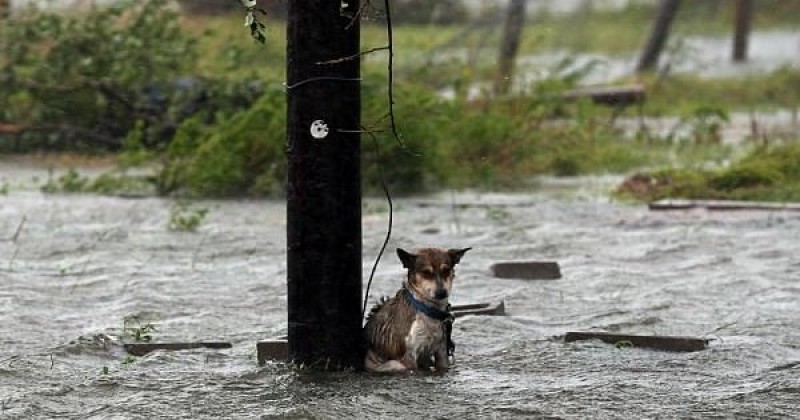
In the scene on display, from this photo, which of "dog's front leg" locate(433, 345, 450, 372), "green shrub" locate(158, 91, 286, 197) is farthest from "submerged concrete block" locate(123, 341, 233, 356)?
"green shrub" locate(158, 91, 286, 197)

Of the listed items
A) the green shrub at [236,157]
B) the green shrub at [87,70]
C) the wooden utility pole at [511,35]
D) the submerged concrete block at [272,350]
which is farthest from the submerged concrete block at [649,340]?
the wooden utility pole at [511,35]

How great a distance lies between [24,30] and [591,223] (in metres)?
7.16

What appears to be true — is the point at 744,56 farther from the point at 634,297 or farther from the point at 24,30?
the point at 634,297

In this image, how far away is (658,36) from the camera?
96.5ft

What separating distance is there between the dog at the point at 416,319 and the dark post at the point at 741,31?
22.7 meters

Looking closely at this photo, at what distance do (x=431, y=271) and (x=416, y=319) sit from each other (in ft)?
0.78

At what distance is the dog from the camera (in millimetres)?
8000

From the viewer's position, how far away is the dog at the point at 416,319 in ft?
26.2

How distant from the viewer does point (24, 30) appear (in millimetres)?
18797

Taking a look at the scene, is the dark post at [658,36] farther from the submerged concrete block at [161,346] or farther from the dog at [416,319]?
the dog at [416,319]

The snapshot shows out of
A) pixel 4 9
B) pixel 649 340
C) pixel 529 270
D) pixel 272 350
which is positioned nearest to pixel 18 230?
pixel 529 270

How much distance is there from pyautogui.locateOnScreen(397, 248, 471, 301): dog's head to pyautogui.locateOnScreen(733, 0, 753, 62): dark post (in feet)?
74.7

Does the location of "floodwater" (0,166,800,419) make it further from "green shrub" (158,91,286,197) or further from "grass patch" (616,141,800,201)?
"grass patch" (616,141,800,201)

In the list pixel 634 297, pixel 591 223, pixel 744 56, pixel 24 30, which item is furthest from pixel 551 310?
pixel 744 56
